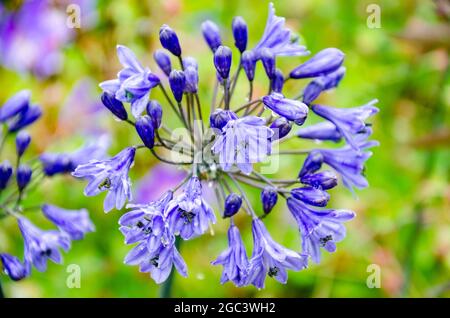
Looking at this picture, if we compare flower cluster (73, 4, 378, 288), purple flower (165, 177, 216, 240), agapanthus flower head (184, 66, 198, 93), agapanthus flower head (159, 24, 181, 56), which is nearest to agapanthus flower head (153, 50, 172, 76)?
flower cluster (73, 4, 378, 288)

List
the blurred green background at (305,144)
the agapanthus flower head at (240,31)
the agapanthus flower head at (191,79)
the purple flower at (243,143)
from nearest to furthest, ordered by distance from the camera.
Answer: the purple flower at (243,143), the agapanthus flower head at (191,79), the agapanthus flower head at (240,31), the blurred green background at (305,144)

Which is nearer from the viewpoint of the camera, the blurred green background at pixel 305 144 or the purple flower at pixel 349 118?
the purple flower at pixel 349 118

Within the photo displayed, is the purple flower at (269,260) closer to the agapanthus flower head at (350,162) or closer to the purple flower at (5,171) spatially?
the agapanthus flower head at (350,162)

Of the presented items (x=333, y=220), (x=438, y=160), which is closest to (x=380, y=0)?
(x=438, y=160)

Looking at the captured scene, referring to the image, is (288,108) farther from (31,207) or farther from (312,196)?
(31,207)

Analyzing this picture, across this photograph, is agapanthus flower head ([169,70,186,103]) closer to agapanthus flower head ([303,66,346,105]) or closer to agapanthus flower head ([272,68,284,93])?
agapanthus flower head ([272,68,284,93])

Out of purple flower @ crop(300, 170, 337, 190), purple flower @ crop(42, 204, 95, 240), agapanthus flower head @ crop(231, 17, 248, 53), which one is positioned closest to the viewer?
purple flower @ crop(300, 170, 337, 190)

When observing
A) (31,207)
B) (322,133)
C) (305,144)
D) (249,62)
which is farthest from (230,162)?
(305,144)

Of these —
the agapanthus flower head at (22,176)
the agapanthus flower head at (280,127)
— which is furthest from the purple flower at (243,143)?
the agapanthus flower head at (22,176)
